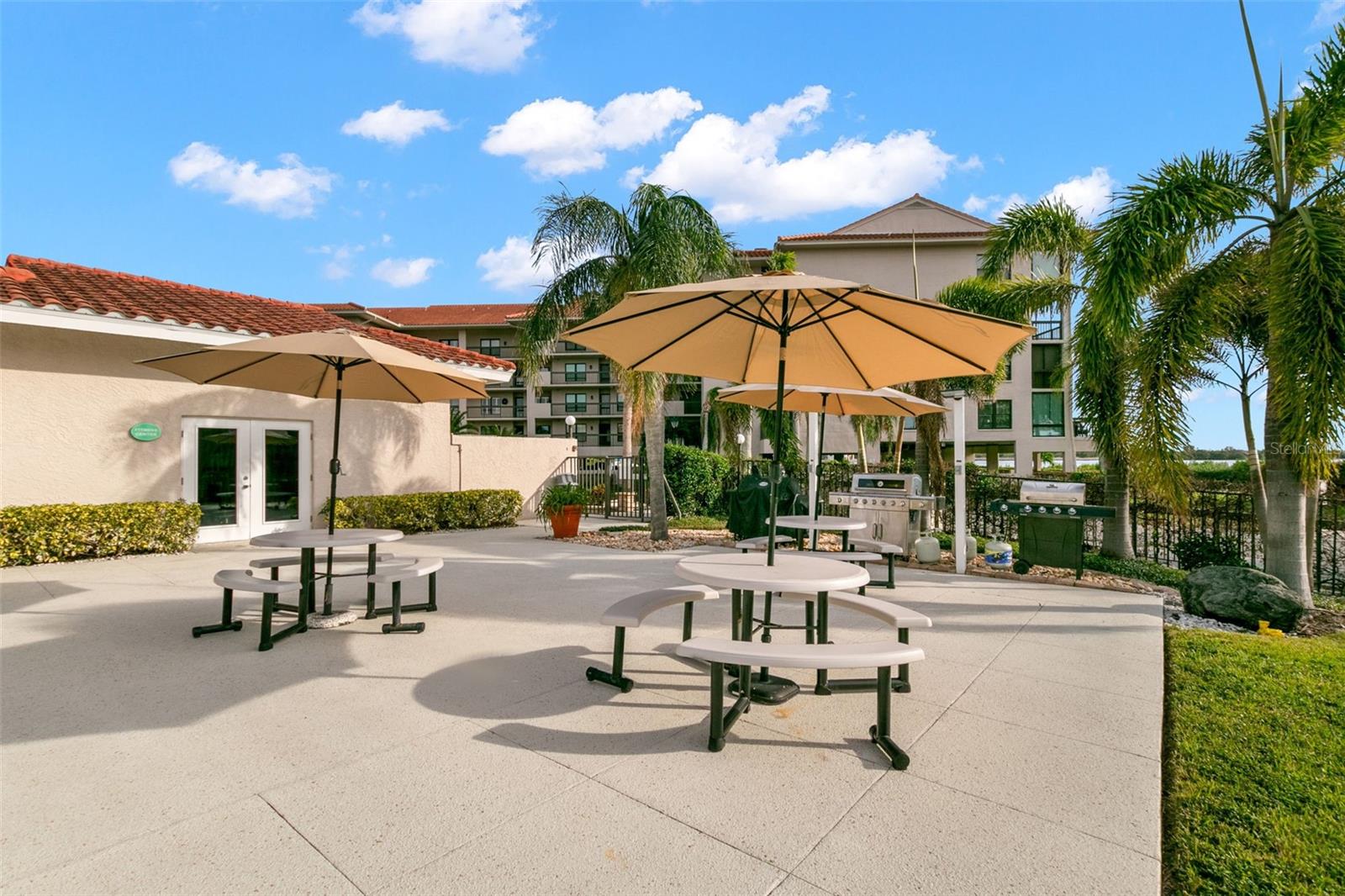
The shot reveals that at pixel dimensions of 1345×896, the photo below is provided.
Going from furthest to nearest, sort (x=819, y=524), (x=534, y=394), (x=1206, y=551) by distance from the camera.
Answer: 1. (x=534, y=394)
2. (x=1206, y=551)
3. (x=819, y=524)

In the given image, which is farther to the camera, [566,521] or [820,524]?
[566,521]

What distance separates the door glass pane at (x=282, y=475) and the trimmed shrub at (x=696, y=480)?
816 centimetres

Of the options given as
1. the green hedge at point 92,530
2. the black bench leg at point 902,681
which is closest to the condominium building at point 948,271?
the green hedge at point 92,530

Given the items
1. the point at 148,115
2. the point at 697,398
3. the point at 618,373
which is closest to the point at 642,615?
the point at 618,373

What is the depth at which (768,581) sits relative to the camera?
3504 mm

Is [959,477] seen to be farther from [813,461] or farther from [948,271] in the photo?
[948,271]

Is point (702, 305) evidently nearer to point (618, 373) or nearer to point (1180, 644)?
point (1180, 644)

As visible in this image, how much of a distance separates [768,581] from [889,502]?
648 cm

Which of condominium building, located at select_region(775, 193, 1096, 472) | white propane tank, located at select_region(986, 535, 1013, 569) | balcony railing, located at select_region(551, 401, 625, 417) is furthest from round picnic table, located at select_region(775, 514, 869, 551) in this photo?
balcony railing, located at select_region(551, 401, 625, 417)

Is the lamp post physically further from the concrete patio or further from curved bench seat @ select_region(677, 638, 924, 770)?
curved bench seat @ select_region(677, 638, 924, 770)

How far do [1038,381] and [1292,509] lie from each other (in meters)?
28.1

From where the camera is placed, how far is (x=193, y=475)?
11.0 m

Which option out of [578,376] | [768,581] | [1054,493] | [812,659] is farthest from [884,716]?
[578,376]

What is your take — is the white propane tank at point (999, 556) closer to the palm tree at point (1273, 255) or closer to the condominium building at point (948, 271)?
the palm tree at point (1273, 255)
